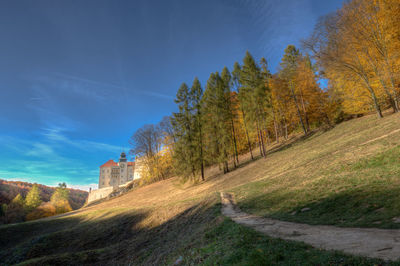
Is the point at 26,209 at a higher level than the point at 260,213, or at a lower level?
higher

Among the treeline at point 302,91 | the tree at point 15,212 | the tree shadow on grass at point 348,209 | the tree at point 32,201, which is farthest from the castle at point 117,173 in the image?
the tree shadow on grass at point 348,209

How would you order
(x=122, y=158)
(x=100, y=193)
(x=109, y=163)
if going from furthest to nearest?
(x=109, y=163) < (x=122, y=158) < (x=100, y=193)

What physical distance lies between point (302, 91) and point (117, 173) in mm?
98131

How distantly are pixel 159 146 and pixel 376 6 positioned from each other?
40828 millimetres

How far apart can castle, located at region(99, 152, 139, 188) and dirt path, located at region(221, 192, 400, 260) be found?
292 feet

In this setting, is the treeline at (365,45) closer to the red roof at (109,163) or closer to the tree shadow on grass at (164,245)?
the tree shadow on grass at (164,245)

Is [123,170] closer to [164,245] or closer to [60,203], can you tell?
[60,203]

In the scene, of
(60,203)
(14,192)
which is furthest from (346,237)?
(14,192)

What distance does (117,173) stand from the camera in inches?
3905

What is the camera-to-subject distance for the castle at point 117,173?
94375 millimetres

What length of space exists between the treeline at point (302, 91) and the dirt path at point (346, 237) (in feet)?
56.5

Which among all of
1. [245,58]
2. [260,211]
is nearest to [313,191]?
[260,211]

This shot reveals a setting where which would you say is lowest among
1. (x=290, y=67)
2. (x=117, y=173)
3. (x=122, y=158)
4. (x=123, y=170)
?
(x=117, y=173)

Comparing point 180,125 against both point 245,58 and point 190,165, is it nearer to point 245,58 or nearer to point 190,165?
point 190,165
